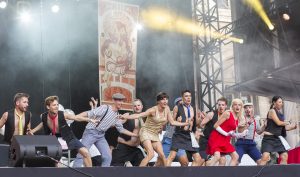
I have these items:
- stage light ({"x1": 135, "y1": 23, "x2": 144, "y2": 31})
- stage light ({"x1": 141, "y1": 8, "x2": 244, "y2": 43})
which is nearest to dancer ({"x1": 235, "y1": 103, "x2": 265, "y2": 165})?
stage light ({"x1": 135, "y1": 23, "x2": 144, "y2": 31})

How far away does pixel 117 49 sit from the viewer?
41.9 ft

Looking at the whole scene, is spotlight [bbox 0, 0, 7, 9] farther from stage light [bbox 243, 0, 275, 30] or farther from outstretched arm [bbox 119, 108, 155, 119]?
stage light [bbox 243, 0, 275, 30]

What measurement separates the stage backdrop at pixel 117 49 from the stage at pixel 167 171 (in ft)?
22.3

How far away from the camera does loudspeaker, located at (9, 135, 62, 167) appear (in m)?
5.10

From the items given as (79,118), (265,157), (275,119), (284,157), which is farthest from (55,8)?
(284,157)

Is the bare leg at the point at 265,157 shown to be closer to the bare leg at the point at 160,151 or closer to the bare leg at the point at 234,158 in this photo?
the bare leg at the point at 234,158

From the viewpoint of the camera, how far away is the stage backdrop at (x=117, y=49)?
12.6 metres

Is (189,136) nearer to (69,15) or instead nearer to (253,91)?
(69,15)

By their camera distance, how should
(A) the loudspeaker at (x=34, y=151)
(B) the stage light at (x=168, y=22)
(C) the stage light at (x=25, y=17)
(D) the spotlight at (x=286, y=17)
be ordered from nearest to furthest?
(A) the loudspeaker at (x=34, y=151), (C) the stage light at (x=25, y=17), (B) the stage light at (x=168, y=22), (D) the spotlight at (x=286, y=17)

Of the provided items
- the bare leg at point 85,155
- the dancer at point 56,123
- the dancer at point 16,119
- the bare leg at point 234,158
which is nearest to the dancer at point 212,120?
the bare leg at point 234,158

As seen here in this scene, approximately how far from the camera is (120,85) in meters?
12.7

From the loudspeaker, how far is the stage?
0.22 metres

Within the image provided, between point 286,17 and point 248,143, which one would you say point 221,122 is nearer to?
point 248,143

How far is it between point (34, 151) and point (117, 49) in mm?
7798
